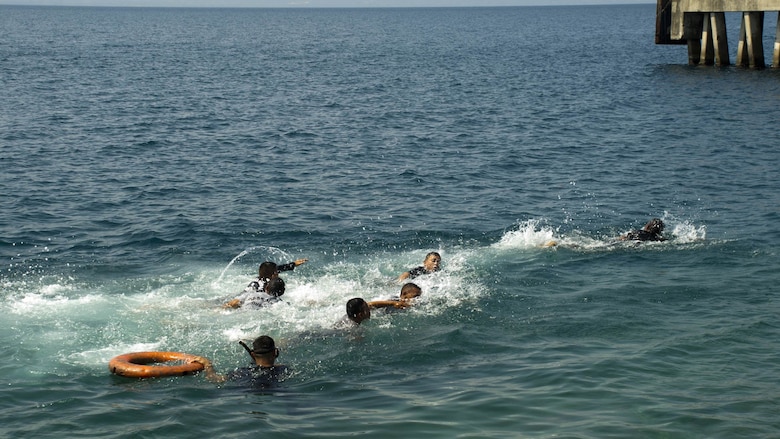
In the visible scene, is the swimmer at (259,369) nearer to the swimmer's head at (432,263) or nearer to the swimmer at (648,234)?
the swimmer's head at (432,263)

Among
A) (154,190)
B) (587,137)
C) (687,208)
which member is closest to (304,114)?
(587,137)

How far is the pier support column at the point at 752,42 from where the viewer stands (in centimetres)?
4994

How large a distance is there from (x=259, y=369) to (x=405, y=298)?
4240mm

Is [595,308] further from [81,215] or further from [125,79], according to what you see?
[125,79]

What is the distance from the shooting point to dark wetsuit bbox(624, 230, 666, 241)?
20953 mm

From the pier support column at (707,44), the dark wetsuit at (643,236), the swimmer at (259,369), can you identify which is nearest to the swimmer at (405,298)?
the swimmer at (259,369)

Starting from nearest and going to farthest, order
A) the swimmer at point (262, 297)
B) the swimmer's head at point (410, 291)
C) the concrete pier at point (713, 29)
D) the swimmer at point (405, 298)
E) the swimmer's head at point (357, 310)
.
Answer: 1. the swimmer's head at point (357, 310)
2. the swimmer at point (405, 298)
3. the swimmer at point (262, 297)
4. the swimmer's head at point (410, 291)
5. the concrete pier at point (713, 29)

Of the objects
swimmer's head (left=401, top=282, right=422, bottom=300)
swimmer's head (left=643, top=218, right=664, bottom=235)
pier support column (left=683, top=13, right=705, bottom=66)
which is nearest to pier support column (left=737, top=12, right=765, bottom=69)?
pier support column (left=683, top=13, right=705, bottom=66)

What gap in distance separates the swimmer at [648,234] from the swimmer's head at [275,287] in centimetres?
892

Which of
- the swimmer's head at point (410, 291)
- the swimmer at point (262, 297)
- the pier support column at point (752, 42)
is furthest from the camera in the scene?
the pier support column at point (752, 42)

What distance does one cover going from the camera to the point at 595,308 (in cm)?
1680

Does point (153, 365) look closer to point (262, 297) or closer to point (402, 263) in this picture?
point (262, 297)

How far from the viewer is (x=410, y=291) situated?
16.8 m

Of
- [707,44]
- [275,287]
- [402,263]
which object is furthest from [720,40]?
[275,287]
